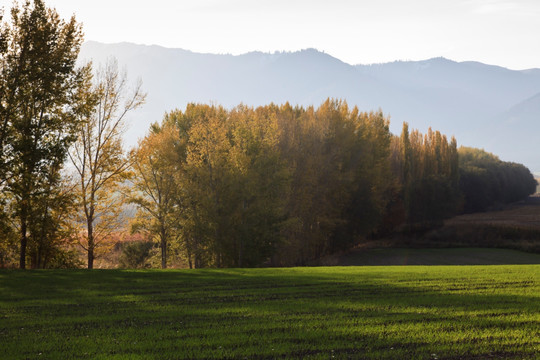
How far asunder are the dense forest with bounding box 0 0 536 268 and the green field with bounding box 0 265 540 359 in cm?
658

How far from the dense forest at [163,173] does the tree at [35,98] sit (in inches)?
2.3

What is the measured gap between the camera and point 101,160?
30.4 meters

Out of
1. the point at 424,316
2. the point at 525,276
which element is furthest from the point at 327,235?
the point at 424,316

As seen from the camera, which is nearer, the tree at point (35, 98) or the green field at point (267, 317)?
the green field at point (267, 317)

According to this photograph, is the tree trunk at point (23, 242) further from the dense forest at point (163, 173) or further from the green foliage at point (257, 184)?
the green foliage at point (257, 184)

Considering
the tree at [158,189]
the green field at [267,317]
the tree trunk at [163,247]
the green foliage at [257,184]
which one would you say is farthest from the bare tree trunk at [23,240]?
the tree trunk at [163,247]

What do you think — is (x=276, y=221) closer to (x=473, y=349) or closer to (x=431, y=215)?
(x=473, y=349)

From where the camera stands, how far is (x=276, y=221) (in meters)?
34.2

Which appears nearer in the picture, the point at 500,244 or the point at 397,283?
the point at 397,283

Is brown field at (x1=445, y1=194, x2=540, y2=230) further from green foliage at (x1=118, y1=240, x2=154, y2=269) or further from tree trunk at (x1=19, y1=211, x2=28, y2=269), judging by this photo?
tree trunk at (x1=19, y1=211, x2=28, y2=269)

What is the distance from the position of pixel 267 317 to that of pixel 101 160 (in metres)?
21.3

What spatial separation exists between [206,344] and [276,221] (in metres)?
24.3

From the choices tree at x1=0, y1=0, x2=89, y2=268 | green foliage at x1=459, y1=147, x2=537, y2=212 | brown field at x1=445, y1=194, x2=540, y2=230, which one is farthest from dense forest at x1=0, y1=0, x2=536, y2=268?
green foliage at x1=459, y1=147, x2=537, y2=212

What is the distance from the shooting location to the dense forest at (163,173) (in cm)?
2239
